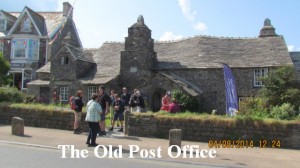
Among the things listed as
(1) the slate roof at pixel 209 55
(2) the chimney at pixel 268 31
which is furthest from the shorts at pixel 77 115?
(2) the chimney at pixel 268 31

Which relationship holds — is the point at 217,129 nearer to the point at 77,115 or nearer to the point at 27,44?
the point at 77,115

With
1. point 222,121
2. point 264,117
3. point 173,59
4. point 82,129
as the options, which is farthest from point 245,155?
point 173,59

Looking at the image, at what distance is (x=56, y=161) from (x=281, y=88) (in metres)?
17.6

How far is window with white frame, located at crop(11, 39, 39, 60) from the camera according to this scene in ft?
124

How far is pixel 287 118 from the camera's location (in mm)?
14297

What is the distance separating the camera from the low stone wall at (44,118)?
16.4m

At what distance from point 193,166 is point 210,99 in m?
18.4

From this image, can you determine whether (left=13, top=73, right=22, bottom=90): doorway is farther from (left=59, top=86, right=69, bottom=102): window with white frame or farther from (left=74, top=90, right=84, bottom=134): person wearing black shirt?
(left=74, top=90, right=84, bottom=134): person wearing black shirt

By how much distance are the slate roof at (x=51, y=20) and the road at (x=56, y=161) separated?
29.8m

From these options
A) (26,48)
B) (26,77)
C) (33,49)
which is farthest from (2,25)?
(26,77)

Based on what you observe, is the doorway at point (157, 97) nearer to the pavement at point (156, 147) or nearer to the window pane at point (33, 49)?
the pavement at point (156, 147)

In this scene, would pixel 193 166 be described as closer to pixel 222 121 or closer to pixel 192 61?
pixel 222 121

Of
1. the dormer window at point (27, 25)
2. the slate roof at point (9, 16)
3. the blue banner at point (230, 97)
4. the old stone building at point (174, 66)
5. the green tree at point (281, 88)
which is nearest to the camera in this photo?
the blue banner at point (230, 97)

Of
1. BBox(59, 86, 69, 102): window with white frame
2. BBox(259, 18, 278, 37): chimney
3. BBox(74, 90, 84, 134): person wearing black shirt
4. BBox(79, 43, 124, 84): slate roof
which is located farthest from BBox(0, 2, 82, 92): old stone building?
BBox(74, 90, 84, 134): person wearing black shirt
